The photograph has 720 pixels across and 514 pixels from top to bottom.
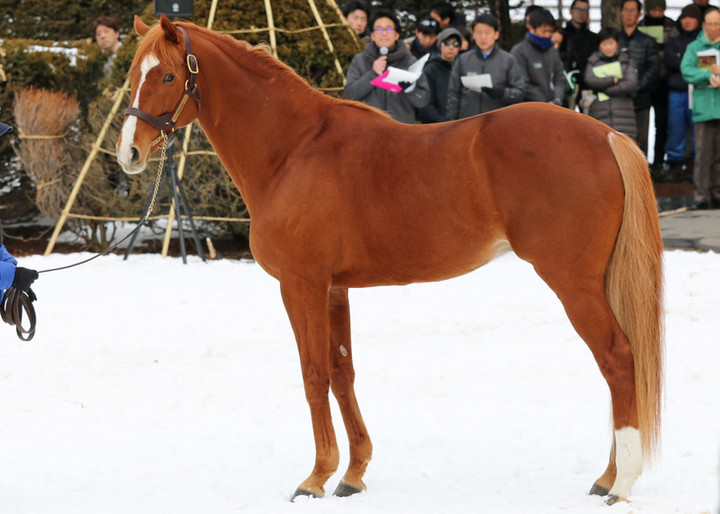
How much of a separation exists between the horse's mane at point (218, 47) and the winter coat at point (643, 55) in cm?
727

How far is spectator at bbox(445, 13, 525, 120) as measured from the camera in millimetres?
8086

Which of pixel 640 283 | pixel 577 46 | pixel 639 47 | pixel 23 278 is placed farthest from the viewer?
pixel 577 46

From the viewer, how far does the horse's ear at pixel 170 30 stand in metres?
3.45

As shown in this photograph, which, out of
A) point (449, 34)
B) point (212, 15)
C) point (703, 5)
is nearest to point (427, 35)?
point (449, 34)

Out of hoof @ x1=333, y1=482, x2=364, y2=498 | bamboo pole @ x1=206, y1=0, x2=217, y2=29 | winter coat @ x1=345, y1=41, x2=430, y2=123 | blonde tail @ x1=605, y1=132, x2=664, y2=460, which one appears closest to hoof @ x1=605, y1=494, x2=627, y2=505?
blonde tail @ x1=605, y1=132, x2=664, y2=460

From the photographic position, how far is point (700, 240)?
28.0 feet

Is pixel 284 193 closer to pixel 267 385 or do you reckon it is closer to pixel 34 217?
pixel 267 385

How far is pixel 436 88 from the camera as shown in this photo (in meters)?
8.78

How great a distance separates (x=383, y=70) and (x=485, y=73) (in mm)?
1009

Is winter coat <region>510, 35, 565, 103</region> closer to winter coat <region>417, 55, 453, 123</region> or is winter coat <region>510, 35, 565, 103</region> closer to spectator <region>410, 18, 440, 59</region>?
winter coat <region>417, 55, 453, 123</region>

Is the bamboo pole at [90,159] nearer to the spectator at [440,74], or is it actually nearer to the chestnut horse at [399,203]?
the spectator at [440,74]

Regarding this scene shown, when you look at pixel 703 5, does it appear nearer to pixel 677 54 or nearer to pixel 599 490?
pixel 677 54

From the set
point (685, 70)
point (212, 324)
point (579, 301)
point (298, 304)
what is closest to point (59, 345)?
point (212, 324)

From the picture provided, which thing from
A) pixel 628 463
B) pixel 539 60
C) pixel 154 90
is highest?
pixel 154 90
